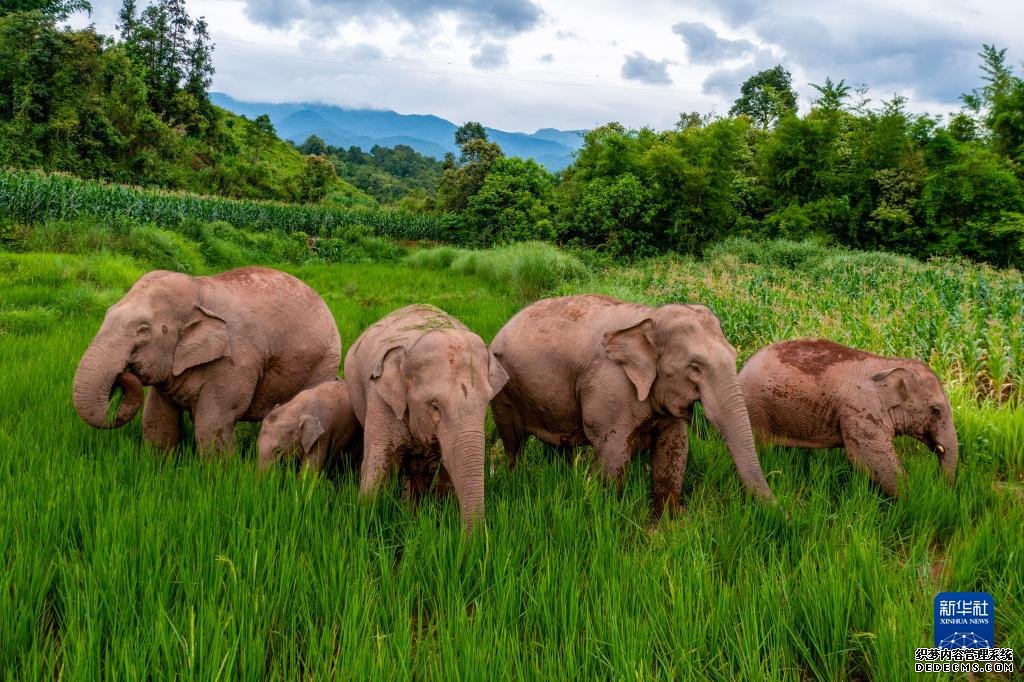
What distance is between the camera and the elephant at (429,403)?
2959 mm

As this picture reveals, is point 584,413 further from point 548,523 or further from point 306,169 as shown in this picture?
point 306,169

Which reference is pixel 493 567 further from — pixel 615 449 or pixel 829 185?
pixel 829 185

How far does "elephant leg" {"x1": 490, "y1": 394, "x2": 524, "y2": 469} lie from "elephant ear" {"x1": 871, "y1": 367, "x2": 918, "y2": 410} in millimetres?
2522

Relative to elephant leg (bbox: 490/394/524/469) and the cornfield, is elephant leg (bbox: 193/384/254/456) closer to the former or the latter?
elephant leg (bbox: 490/394/524/469)

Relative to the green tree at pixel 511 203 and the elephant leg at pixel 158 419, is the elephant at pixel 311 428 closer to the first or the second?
the elephant leg at pixel 158 419

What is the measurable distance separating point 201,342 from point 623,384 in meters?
2.83

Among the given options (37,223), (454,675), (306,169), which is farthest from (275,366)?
(306,169)

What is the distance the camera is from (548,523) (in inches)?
130

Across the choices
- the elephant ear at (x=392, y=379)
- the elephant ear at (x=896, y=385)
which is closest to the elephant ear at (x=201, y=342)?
the elephant ear at (x=392, y=379)

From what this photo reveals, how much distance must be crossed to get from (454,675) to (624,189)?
2613 centimetres

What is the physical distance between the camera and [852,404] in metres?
4.13

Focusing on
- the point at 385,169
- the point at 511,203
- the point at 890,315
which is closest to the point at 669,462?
the point at 890,315

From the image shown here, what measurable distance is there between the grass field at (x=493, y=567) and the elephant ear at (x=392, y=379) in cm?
55

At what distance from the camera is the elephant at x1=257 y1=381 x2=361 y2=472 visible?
12.6ft
